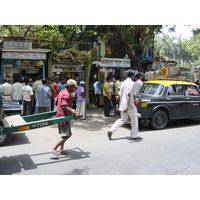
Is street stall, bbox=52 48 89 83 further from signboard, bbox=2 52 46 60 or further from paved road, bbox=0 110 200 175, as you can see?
paved road, bbox=0 110 200 175

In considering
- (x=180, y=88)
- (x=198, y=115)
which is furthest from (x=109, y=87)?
(x=198, y=115)

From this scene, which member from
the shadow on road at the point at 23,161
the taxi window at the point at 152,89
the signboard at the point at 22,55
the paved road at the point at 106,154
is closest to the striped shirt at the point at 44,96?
the paved road at the point at 106,154

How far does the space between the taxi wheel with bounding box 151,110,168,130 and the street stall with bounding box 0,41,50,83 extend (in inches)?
249

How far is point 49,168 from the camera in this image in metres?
4.54

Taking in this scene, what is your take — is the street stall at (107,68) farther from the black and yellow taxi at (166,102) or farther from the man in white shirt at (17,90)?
the man in white shirt at (17,90)

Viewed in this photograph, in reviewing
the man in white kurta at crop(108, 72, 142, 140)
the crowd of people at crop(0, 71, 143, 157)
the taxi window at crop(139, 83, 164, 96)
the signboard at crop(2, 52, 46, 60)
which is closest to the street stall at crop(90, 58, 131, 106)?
the crowd of people at crop(0, 71, 143, 157)

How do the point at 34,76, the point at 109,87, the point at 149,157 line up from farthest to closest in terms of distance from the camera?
the point at 34,76
the point at 109,87
the point at 149,157

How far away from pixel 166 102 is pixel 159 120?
648 millimetres

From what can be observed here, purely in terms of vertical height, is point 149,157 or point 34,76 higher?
point 34,76

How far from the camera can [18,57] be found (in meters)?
11.0

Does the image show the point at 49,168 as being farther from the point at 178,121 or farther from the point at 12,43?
the point at 12,43

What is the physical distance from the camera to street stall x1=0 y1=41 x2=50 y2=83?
10.9 m

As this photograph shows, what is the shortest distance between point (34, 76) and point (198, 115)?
8.67 meters

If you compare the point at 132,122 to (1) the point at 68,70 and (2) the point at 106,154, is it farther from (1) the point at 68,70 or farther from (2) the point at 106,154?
(1) the point at 68,70
